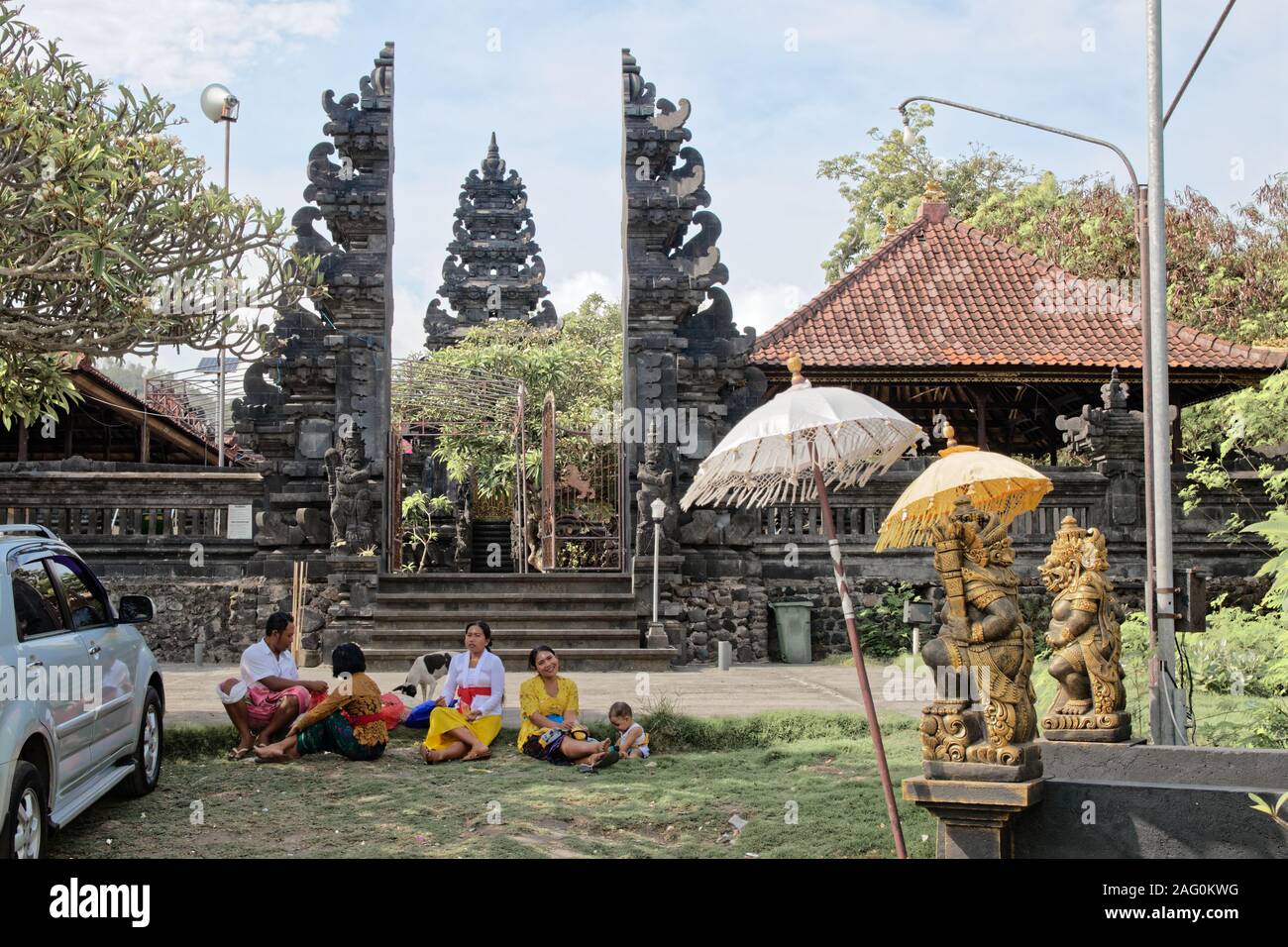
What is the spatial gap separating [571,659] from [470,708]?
→ 5.02m

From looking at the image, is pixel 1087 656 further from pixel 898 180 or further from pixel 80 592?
pixel 898 180

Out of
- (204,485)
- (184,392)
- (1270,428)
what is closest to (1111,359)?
(1270,428)

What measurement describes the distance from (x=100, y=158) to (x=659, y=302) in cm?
949

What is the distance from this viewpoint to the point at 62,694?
657 centimetres

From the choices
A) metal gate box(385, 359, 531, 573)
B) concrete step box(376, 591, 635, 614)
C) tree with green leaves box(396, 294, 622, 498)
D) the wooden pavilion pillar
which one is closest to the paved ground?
concrete step box(376, 591, 635, 614)

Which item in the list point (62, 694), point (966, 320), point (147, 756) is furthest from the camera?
point (966, 320)

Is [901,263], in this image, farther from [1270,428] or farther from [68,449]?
[68,449]

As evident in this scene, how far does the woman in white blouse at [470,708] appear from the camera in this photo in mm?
9453

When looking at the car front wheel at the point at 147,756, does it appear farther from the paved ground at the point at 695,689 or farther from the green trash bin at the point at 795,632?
the green trash bin at the point at 795,632

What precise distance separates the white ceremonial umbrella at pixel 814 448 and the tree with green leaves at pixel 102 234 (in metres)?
4.08

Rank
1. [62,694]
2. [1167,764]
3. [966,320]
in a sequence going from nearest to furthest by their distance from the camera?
[62,694]
[1167,764]
[966,320]

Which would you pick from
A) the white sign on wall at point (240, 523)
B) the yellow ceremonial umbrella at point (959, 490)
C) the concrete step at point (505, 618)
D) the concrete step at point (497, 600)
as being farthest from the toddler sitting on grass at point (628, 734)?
the white sign on wall at point (240, 523)

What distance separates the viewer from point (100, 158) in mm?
8609

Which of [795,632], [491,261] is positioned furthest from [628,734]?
[491,261]
